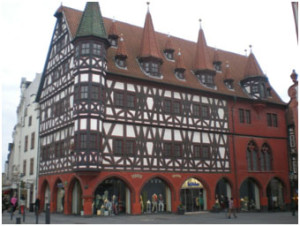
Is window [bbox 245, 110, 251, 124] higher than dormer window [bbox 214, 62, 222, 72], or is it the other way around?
dormer window [bbox 214, 62, 222, 72]

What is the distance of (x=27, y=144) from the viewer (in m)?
44.1

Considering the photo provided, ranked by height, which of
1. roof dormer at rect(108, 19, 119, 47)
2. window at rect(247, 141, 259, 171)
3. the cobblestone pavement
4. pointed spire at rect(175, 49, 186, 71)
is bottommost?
the cobblestone pavement

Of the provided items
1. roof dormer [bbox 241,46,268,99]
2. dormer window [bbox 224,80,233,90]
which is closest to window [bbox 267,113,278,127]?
roof dormer [bbox 241,46,268,99]

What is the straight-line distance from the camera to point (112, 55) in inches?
1362

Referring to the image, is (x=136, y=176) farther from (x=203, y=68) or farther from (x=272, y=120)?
(x=272, y=120)

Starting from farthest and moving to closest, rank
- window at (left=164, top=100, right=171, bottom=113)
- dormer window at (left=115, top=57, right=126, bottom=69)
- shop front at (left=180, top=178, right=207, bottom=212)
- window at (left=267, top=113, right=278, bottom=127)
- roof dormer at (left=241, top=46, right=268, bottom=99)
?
window at (left=267, top=113, right=278, bottom=127), roof dormer at (left=241, top=46, right=268, bottom=99), shop front at (left=180, top=178, right=207, bottom=212), window at (left=164, top=100, right=171, bottom=113), dormer window at (left=115, top=57, right=126, bottom=69)

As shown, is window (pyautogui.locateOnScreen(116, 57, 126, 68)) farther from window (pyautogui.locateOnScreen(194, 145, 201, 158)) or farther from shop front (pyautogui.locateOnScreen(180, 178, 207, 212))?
shop front (pyautogui.locateOnScreen(180, 178, 207, 212))

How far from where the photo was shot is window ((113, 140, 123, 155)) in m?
31.3

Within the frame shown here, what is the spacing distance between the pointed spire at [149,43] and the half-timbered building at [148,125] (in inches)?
4.1

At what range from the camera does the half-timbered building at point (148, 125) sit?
3103cm

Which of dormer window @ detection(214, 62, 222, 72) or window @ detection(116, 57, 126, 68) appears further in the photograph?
dormer window @ detection(214, 62, 222, 72)

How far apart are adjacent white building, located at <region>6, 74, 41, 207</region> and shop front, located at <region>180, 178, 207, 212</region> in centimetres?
1444

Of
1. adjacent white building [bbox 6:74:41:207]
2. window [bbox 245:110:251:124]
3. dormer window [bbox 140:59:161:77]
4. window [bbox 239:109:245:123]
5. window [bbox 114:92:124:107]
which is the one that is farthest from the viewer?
window [bbox 245:110:251:124]

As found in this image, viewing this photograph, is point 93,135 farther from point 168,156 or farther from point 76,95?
point 168,156
